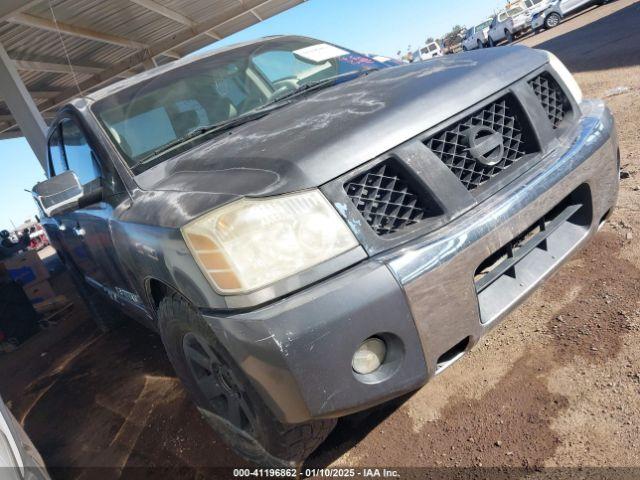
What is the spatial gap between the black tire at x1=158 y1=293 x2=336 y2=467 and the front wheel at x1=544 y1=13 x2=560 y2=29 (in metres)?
23.7

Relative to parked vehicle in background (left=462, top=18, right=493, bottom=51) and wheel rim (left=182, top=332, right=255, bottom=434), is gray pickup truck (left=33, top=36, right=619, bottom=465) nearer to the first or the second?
wheel rim (left=182, top=332, right=255, bottom=434)

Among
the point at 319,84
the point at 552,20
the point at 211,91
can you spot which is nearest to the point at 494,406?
the point at 319,84

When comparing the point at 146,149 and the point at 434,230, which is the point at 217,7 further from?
the point at 434,230

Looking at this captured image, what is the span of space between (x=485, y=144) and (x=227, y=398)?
1459 millimetres

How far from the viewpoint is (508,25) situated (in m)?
23.1

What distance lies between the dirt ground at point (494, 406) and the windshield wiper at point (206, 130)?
148cm

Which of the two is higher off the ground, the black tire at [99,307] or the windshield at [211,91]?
the windshield at [211,91]

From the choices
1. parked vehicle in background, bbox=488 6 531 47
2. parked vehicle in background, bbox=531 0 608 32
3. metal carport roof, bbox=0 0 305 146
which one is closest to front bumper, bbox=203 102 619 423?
metal carport roof, bbox=0 0 305 146

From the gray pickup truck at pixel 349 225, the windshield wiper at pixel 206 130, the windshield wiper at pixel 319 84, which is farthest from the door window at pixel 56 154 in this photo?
the windshield wiper at pixel 319 84

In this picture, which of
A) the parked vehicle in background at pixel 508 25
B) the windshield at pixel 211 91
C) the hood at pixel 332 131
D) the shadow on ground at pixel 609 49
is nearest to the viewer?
the hood at pixel 332 131

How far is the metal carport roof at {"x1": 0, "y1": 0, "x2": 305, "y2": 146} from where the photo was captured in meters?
8.27

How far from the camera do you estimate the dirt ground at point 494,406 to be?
172cm

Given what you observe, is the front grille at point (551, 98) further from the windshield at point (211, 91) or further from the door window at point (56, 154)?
the door window at point (56, 154)

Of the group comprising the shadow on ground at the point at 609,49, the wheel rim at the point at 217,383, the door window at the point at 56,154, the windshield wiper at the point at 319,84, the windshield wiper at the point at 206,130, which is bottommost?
the shadow on ground at the point at 609,49
